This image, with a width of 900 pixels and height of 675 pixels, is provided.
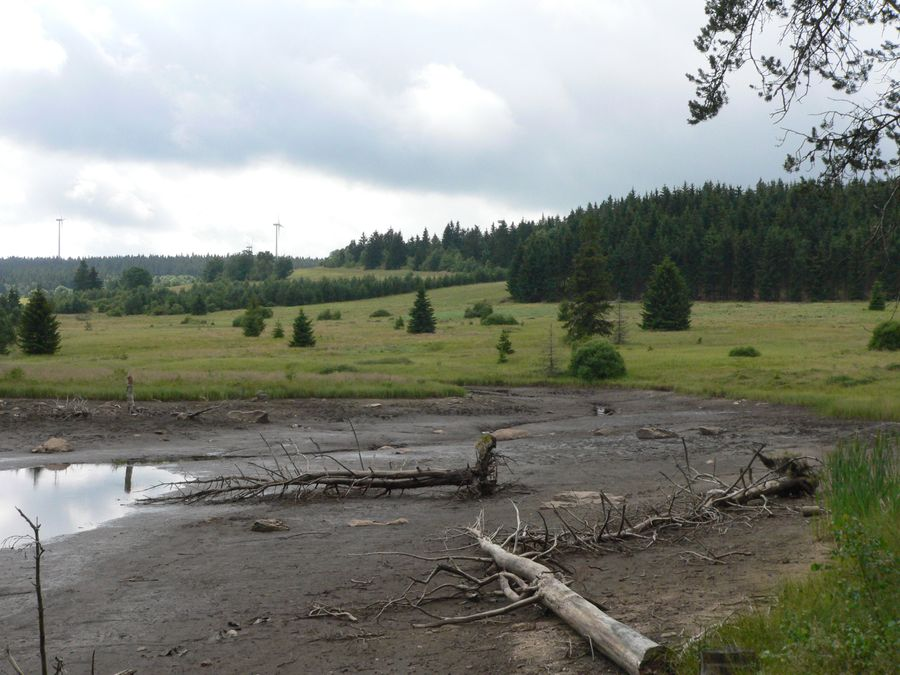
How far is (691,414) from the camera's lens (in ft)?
92.3

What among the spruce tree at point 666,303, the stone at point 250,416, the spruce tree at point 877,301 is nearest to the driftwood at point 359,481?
the stone at point 250,416

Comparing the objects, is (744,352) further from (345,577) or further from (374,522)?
(345,577)

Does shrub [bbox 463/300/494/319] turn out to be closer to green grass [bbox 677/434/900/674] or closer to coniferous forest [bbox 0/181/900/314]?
coniferous forest [bbox 0/181/900/314]

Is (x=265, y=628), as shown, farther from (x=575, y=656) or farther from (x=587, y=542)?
(x=587, y=542)

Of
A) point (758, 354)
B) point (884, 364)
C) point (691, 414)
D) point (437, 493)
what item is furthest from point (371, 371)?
point (437, 493)

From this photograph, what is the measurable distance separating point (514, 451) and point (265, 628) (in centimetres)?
1322

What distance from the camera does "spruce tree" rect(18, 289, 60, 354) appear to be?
51931 millimetres

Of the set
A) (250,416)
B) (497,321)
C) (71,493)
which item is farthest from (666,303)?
(71,493)

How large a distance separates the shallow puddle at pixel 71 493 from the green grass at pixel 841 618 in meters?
10.2

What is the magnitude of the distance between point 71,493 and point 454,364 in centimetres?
2991

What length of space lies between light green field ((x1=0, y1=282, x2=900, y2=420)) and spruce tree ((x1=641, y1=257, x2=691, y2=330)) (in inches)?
60.3

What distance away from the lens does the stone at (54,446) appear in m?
21.0

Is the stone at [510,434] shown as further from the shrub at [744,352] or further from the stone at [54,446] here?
the shrub at [744,352]

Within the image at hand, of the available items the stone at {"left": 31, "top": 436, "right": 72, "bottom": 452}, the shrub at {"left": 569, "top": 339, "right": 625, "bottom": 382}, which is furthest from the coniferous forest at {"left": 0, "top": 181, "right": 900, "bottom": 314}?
the stone at {"left": 31, "top": 436, "right": 72, "bottom": 452}
